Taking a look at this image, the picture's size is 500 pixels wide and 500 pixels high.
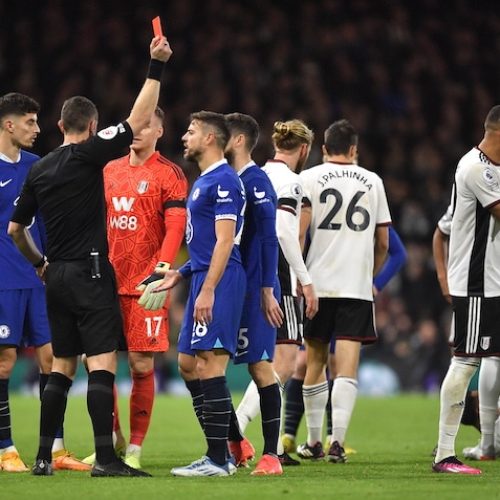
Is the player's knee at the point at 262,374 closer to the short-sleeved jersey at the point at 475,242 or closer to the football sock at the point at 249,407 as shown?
the football sock at the point at 249,407

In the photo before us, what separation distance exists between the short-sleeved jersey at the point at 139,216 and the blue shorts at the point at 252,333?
840mm

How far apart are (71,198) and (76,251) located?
324 mm

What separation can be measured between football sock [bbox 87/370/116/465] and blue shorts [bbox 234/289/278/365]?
0.92 meters

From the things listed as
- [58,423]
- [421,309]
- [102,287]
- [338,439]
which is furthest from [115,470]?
[421,309]

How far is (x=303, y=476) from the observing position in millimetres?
7754

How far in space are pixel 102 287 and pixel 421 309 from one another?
12395 millimetres

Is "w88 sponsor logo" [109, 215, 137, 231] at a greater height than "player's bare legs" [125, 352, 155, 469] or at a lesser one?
greater

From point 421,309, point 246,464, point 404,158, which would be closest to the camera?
point 246,464

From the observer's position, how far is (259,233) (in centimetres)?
798

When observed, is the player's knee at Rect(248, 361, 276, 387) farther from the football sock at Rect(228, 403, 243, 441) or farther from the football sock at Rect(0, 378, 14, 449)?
the football sock at Rect(0, 378, 14, 449)

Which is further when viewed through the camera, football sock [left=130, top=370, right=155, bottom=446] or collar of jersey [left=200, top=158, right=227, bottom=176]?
football sock [left=130, top=370, right=155, bottom=446]

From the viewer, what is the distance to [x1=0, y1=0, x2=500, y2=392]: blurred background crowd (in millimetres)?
22500

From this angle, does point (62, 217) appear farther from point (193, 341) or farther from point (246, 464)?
point (246, 464)

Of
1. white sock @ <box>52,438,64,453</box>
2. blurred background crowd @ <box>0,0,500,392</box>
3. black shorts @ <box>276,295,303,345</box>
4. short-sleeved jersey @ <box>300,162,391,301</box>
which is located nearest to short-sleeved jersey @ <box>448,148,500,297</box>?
short-sleeved jersey @ <box>300,162,391,301</box>
